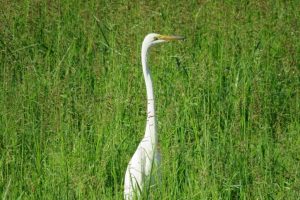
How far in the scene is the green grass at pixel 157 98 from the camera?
13.2 ft

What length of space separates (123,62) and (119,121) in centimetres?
84

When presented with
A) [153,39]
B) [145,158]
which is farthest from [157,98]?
[145,158]

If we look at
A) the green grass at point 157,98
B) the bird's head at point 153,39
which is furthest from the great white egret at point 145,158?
the bird's head at point 153,39

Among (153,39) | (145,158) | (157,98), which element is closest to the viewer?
(145,158)

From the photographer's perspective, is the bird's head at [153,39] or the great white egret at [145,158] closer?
the great white egret at [145,158]

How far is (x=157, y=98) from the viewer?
196 inches

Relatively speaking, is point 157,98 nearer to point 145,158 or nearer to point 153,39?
point 153,39

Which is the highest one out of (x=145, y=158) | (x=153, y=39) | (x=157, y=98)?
(x=153, y=39)

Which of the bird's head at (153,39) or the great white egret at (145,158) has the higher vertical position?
the bird's head at (153,39)

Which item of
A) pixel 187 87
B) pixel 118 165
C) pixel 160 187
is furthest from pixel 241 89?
pixel 160 187

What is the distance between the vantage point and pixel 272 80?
5520 mm

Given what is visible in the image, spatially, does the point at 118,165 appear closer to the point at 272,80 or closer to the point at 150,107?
the point at 150,107

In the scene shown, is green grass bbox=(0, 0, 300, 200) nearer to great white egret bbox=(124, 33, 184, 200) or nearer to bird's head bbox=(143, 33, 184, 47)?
great white egret bbox=(124, 33, 184, 200)

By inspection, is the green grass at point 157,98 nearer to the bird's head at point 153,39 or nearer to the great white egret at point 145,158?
the great white egret at point 145,158
